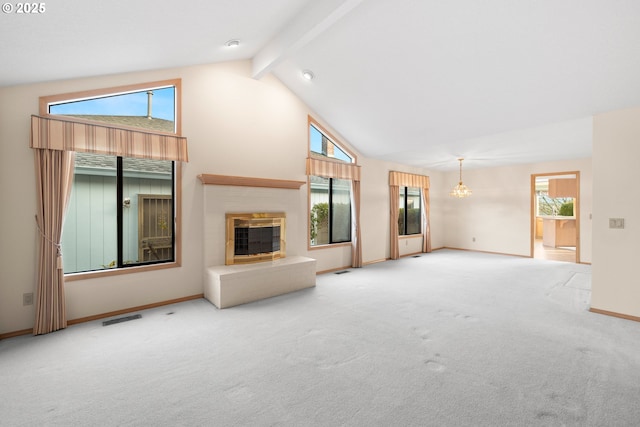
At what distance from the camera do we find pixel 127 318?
3.34 meters

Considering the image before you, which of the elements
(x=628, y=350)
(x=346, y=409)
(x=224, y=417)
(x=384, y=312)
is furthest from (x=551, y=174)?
(x=224, y=417)

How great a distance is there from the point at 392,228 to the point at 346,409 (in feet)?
18.0

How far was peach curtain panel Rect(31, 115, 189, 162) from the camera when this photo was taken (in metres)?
2.97

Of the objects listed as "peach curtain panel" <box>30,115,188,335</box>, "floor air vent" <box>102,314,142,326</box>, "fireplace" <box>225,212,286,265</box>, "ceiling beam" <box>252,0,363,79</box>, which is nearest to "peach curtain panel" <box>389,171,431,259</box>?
"fireplace" <box>225,212,286,265</box>

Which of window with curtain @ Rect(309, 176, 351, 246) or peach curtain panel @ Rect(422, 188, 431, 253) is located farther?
peach curtain panel @ Rect(422, 188, 431, 253)

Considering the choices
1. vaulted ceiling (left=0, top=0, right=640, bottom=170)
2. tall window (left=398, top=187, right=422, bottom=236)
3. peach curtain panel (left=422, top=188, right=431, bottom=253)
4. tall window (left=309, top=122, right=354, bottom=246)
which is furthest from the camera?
peach curtain panel (left=422, top=188, right=431, bottom=253)

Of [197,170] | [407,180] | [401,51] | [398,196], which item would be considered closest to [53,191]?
[197,170]

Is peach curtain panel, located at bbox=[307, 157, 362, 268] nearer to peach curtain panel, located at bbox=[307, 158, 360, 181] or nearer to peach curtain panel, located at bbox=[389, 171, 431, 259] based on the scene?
peach curtain panel, located at bbox=[307, 158, 360, 181]

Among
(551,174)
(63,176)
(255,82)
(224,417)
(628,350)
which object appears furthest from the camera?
(551,174)

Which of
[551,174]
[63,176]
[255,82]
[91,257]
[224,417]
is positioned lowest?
[224,417]

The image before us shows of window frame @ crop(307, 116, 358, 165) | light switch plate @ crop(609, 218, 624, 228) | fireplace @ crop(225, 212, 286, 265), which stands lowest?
fireplace @ crop(225, 212, 286, 265)

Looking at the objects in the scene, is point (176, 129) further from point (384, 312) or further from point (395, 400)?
point (395, 400)

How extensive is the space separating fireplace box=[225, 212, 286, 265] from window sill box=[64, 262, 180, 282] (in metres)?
0.76

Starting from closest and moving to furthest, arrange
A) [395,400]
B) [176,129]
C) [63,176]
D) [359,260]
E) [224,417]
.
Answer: [224,417] < [395,400] < [63,176] < [176,129] < [359,260]
